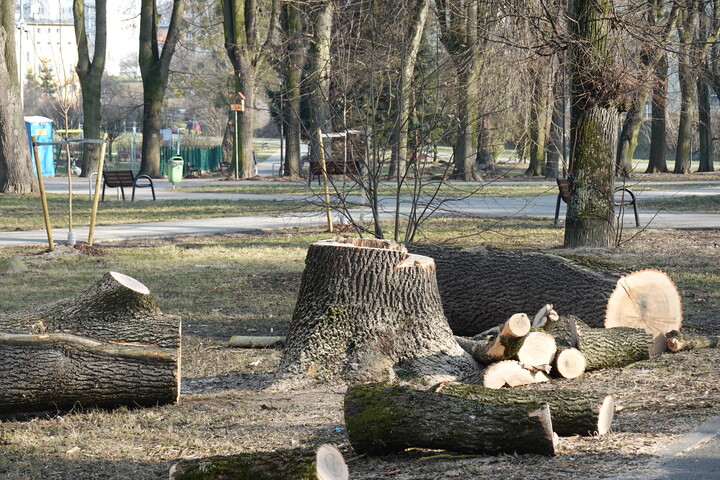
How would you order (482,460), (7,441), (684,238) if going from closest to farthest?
(482,460) < (7,441) < (684,238)

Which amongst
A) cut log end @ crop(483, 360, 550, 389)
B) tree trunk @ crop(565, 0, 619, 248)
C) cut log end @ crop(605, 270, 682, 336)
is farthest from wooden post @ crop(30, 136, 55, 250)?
cut log end @ crop(483, 360, 550, 389)

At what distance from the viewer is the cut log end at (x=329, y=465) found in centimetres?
385

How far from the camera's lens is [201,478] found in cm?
401

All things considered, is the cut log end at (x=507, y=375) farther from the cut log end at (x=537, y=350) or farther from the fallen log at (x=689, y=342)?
the fallen log at (x=689, y=342)

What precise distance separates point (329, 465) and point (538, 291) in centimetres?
453

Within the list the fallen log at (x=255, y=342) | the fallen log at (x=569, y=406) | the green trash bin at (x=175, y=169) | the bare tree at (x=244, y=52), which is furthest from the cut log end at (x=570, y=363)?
the bare tree at (x=244, y=52)

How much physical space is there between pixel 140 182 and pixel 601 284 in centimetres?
2877

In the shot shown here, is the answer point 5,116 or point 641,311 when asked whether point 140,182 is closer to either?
point 5,116

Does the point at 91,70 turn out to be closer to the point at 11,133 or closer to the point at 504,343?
the point at 11,133

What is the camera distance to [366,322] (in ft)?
21.3

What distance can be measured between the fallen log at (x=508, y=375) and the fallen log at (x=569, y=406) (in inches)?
42.7

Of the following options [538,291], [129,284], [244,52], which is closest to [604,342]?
[538,291]

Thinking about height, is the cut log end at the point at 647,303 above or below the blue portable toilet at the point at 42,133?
below

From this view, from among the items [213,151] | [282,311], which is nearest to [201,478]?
[282,311]
